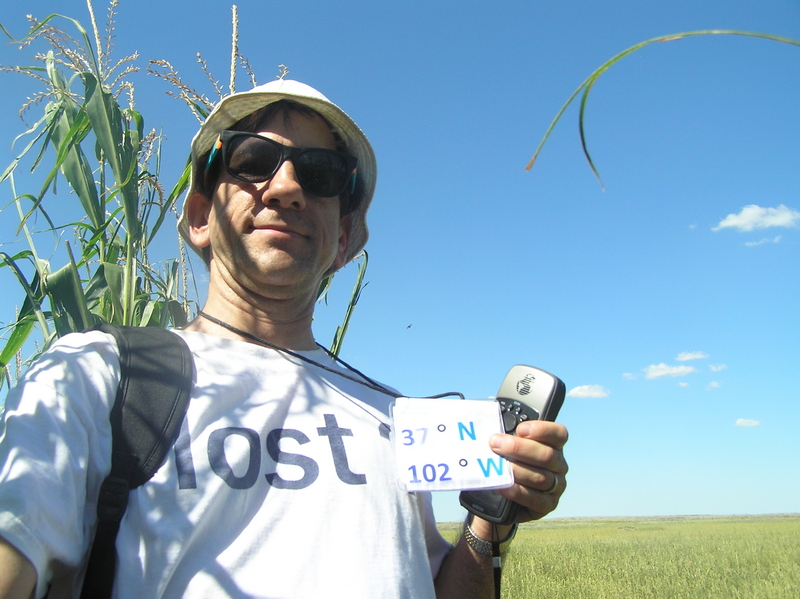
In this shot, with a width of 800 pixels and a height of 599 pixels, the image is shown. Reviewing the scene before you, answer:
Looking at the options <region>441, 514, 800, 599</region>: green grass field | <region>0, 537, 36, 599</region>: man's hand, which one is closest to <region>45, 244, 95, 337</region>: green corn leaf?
<region>0, 537, 36, 599</region>: man's hand

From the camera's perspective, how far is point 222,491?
50.4 inches

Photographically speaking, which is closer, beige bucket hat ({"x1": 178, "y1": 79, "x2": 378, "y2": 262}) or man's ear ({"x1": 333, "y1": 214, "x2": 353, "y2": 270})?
beige bucket hat ({"x1": 178, "y1": 79, "x2": 378, "y2": 262})

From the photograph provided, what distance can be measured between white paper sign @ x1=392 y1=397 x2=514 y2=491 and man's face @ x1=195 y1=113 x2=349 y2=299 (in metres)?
0.55

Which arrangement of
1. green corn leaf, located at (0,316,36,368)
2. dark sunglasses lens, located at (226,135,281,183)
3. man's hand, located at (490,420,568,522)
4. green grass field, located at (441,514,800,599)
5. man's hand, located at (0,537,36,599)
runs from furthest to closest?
green grass field, located at (441,514,800,599), green corn leaf, located at (0,316,36,368), dark sunglasses lens, located at (226,135,281,183), man's hand, located at (490,420,568,522), man's hand, located at (0,537,36,599)

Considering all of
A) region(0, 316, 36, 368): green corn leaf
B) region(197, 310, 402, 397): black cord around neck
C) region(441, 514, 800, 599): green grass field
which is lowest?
region(441, 514, 800, 599): green grass field

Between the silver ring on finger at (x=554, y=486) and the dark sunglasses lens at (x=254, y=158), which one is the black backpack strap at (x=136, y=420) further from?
the silver ring on finger at (x=554, y=486)

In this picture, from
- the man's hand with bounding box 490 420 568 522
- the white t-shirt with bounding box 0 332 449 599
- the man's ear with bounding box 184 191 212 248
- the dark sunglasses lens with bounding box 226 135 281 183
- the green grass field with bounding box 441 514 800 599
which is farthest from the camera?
the green grass field with bounding box 441 514 800 599

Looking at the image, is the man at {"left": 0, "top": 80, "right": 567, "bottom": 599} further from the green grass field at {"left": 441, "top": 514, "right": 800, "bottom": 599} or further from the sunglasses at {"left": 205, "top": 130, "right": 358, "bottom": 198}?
the green grass field at {"left": 441, "top": 514, "right": 800, "bottom": 599}

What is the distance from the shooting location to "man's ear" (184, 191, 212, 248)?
6.68 ft

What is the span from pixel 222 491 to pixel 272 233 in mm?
794

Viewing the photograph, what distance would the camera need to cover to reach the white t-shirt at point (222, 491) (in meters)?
1.09

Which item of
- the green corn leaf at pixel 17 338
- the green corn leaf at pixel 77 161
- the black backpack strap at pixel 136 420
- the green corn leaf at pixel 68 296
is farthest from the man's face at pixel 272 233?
the green corn leaf at pixel 17 338

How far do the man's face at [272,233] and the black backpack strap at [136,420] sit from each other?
393mm

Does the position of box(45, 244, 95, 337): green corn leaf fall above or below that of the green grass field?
above
